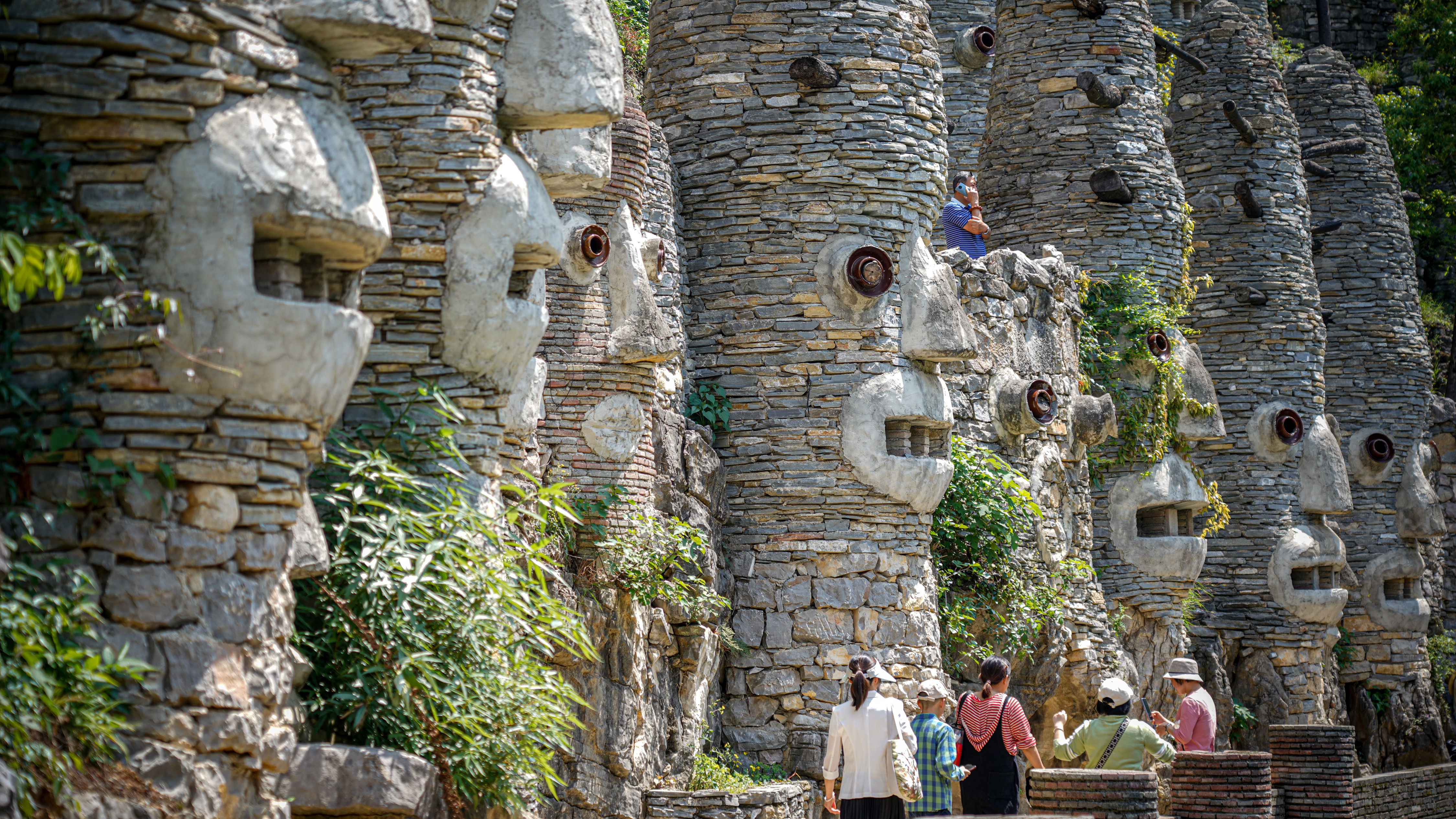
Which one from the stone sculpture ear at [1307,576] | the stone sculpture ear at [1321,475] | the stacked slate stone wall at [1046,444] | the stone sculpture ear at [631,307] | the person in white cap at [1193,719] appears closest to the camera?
the stone sculpture ear at [631,307]

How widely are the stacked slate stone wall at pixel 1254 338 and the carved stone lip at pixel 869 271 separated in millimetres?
7093

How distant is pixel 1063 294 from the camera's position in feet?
40.6

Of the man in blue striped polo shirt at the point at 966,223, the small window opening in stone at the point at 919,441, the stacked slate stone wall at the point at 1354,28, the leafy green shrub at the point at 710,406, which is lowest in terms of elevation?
the small window opening in stone at the point at 919,441

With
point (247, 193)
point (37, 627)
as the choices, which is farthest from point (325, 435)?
point (37, 627)

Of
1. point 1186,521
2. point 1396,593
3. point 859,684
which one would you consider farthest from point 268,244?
point 1396,593

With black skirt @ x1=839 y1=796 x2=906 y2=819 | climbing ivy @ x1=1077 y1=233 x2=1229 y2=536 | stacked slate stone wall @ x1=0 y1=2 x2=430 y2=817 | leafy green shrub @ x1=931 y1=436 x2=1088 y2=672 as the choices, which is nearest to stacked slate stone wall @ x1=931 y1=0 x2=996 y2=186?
climbing ivy @ x1=1077 y1=233 x2=1229 y2=536

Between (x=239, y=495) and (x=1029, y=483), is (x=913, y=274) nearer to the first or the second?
(x=1029, y=483)

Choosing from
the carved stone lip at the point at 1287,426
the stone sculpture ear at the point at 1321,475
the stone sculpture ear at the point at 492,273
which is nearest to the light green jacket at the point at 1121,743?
the stone sculpture ear at the point at 492,273

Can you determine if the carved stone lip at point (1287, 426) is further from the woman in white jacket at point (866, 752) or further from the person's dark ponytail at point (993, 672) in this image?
the woman in white jacket at point (866, 752)

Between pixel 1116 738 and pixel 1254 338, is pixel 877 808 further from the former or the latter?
pixel 1254 338

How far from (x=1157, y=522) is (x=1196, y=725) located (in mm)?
4403

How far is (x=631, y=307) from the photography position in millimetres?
8164

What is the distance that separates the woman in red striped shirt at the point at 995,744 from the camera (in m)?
7.43

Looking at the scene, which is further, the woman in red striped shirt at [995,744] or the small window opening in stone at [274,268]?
the woman in red striped shirt at [995,744]
